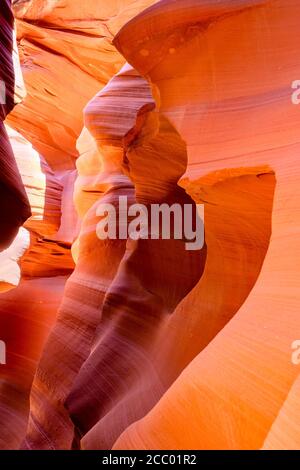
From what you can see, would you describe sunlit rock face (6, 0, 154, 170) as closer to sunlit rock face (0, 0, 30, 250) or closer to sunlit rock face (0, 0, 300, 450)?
sunlit rock face (0, 0, 300, 450)

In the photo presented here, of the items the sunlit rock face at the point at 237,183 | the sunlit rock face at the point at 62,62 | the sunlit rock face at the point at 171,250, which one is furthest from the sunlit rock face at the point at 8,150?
the sunlit rock face at the point at 62,62

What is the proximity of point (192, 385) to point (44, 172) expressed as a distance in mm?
5734

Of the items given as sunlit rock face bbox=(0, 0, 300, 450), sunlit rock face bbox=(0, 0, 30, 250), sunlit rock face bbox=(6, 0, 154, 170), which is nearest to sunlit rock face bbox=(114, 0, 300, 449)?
sunlit rock face bbox=(0, 0, 300, 450)

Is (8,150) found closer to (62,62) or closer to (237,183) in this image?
(237,183)

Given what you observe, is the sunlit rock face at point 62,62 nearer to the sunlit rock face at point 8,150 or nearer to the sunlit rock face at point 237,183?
the sunlit rock face at point 8,150

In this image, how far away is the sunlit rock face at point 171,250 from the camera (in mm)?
2045

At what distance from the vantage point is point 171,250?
4.50 metres

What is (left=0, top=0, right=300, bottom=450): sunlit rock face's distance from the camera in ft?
6.71

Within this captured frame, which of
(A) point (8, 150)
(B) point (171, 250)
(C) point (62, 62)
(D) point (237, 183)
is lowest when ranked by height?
(B) point (171, 250)

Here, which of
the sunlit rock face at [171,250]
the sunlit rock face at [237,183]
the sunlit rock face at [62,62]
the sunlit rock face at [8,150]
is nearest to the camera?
the sunlit rock face at [237,183]

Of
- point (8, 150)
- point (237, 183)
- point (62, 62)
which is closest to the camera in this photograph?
point (237, 183)

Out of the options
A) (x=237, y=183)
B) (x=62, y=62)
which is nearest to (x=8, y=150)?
(x=237, y=183)
